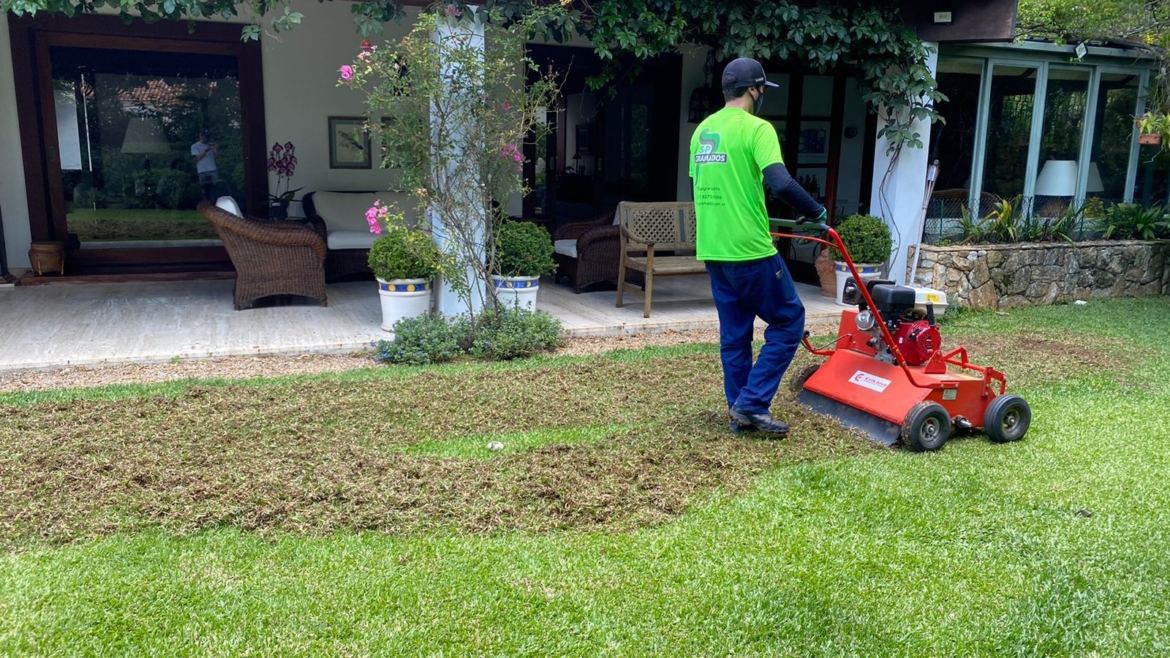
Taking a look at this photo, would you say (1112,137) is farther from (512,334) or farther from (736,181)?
(736,181)

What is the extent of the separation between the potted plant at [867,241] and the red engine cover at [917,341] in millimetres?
3544

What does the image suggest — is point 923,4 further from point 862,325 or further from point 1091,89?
point 862,325

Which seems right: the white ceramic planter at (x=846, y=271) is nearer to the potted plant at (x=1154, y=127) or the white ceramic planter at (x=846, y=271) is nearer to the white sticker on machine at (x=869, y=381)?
the potted plant at (x=1154, y=127)

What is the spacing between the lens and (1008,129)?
8.97m

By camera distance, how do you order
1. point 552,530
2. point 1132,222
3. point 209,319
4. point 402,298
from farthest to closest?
point 1132,222, point 209,319, point 402,298, point 552,530

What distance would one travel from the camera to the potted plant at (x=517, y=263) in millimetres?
6539

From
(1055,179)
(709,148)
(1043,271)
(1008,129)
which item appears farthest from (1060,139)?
(709,148)

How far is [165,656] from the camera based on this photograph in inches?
97.2

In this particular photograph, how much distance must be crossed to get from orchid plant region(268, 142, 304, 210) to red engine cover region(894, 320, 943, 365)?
690 cm

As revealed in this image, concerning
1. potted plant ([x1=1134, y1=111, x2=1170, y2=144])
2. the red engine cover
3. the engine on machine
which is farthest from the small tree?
potted plant ([x1=1134, y1=111, x2=1170, y2=144])

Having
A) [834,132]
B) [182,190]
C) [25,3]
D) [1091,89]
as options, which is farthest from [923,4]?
[182,190]

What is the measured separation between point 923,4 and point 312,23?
19.3 feet

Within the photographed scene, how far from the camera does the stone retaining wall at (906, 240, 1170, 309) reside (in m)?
8.28

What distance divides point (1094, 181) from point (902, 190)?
310 centimetres
